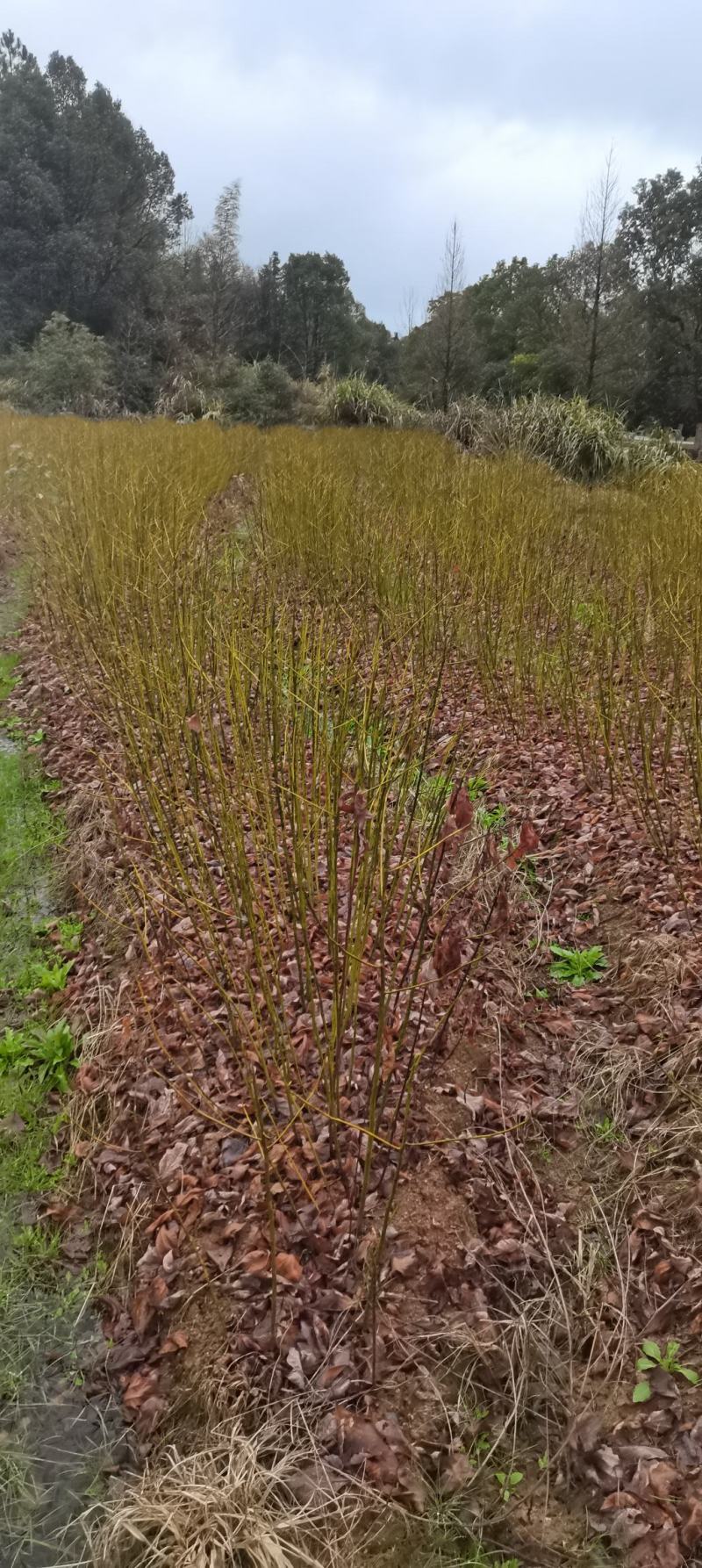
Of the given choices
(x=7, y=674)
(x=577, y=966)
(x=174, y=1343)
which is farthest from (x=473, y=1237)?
(x=7, y=674)

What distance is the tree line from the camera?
14844 mm

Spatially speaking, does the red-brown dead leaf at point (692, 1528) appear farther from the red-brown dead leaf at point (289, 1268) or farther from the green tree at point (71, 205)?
the green tree at point (71, 205)

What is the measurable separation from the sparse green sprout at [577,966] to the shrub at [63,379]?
16.4 meters

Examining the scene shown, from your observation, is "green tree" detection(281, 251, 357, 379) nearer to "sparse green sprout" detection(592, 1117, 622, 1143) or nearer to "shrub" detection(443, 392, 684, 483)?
"shrub" detection(443, 392, 684, 483)

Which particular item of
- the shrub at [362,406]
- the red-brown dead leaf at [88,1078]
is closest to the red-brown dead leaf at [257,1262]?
the red-brown dead leaf at [88,1078]

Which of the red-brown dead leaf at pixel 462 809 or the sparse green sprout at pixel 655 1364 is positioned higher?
the red-brown dead leaf at pixel 462 809

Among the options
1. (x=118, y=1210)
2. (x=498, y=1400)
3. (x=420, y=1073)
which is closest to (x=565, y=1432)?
(x=498, y=1400)

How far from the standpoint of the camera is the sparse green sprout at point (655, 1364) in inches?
66.4

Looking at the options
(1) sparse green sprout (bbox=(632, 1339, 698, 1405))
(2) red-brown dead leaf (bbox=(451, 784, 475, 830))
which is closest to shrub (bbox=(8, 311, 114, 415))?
(2) red-brown dead leaf (bbox=(451, 784, 475, 830))

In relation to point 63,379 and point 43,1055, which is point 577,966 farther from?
point 63,379

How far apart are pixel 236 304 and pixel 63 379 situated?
7274 mm

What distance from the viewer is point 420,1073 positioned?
2.28 meters

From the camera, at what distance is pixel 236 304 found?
2173 cm

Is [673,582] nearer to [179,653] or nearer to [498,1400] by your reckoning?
[179,653]
